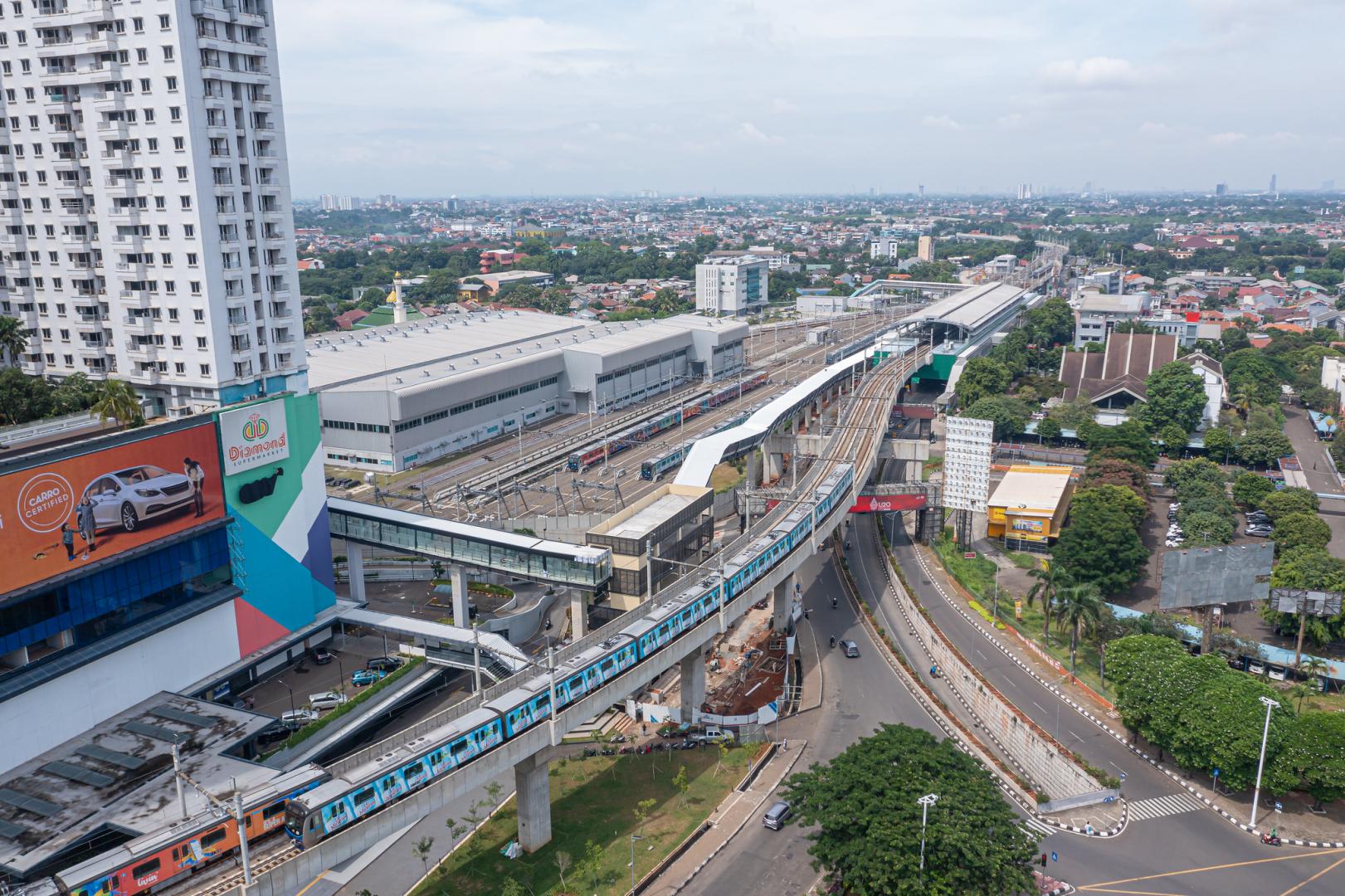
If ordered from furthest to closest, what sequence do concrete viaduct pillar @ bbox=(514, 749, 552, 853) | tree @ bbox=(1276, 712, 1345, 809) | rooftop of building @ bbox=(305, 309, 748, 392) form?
rooftop of building @ bbox=(305, 309, 748, 392), tree @ bbox=(1276, 712, 1345, 809), concrete viaduct pillar @ bbox=(514, 749, 552, 853)

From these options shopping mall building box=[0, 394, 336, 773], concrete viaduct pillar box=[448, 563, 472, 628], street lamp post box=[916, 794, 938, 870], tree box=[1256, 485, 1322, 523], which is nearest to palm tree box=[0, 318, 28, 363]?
shopping mall building box=[0, 394, 336, 773]

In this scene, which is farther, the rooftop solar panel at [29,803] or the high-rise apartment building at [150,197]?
the high-rise apartment building at [150,197]

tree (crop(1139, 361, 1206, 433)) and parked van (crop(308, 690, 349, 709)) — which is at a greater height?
tree (crop(1139, 361, 1206, 433))

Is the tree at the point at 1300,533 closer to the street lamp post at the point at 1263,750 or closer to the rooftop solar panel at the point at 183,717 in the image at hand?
the street lamp post at the point at 1263,750

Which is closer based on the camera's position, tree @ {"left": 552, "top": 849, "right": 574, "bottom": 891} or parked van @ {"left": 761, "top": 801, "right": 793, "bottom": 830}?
tree @ {"left": 552, "top": 849, "right": 574, "bottom": 891}

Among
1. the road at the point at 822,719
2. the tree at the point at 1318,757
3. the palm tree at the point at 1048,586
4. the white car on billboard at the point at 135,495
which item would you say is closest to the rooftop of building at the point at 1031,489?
the road at the point at 822,719

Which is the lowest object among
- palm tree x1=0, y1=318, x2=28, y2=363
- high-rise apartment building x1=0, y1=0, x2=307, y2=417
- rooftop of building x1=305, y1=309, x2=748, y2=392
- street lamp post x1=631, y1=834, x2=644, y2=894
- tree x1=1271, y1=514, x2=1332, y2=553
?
street lamp post x1=631, y1=834, x2=644, y2=894

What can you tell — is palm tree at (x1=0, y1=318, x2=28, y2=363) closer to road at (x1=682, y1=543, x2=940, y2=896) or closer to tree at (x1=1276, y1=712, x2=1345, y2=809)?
road at (x1=682, y1=543, x2=940, y2=896)

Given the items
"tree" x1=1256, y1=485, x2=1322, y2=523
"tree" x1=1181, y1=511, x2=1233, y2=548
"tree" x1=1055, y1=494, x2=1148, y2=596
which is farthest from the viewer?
"tree" x1=1256, y1=485, x2=1322, y2=523
